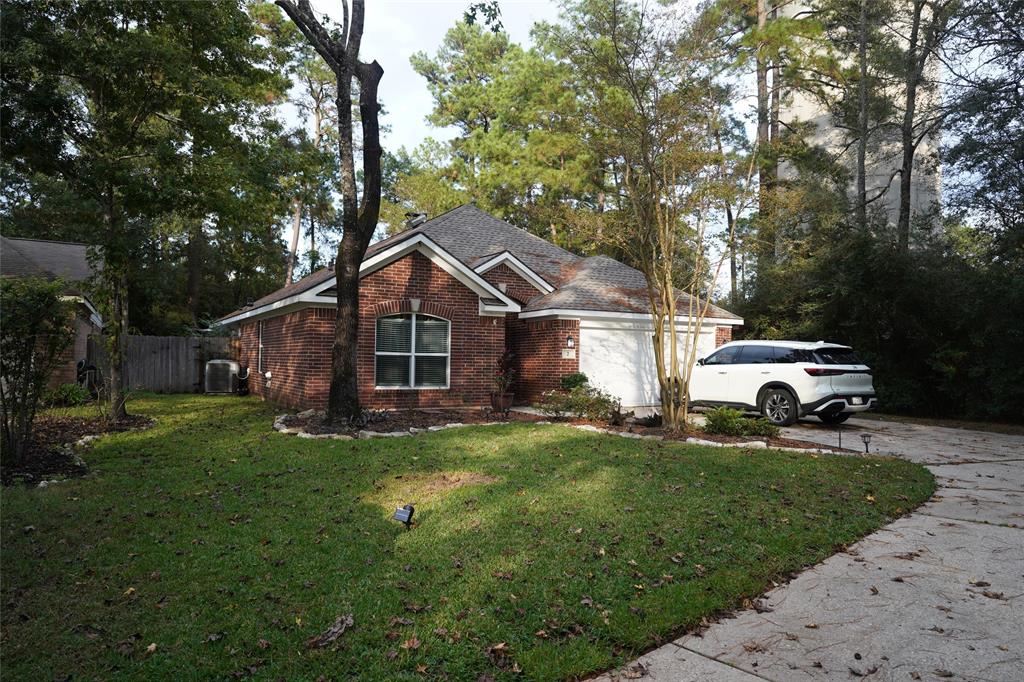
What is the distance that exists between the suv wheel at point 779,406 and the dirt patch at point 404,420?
4631 millimetres

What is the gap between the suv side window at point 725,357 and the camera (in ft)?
42.6

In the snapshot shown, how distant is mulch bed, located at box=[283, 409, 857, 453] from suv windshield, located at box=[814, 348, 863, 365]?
2.26m

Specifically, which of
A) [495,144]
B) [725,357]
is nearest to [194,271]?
[495,144]

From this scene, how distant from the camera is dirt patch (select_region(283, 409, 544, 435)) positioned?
1049 cm

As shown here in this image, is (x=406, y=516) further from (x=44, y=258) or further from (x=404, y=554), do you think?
(x=44, y=258)

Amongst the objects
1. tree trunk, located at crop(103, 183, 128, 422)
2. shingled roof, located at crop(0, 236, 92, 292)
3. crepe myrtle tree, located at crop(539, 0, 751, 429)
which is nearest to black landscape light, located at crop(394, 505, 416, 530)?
crepe myrtle tree, located at crop(539, 0, 751, 429)

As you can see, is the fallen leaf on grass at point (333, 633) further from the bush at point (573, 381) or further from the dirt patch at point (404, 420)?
the bush at point (573, 381)

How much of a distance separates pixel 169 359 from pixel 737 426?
746 inches

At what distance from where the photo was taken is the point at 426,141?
3350 cm

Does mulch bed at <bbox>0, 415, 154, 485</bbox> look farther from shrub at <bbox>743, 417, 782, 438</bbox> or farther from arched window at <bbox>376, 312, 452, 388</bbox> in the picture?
shrub at <bbox>743, 417, 782, 438</bbox>

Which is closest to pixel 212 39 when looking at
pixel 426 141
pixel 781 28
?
pixel 781 28

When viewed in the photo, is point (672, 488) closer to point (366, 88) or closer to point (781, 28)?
point (366, 88)

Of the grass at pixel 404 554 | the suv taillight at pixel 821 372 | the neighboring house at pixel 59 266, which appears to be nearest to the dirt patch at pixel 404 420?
the grass at pixel 404 554

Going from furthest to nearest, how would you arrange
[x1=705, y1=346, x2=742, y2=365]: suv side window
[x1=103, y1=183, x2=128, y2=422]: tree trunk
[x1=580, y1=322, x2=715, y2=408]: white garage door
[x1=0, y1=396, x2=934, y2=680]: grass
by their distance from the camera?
1. [x1=580, y1=322, x2=715, y2=408]: white garage door
2. [x1=705, y1=346, x2=742, y2=365]: suv side window
3. [x1=103, y1=183, x2=128, y2=422]: tree trunk
4. [x1=0, y1=396, x2=934, y2=680]: grass
